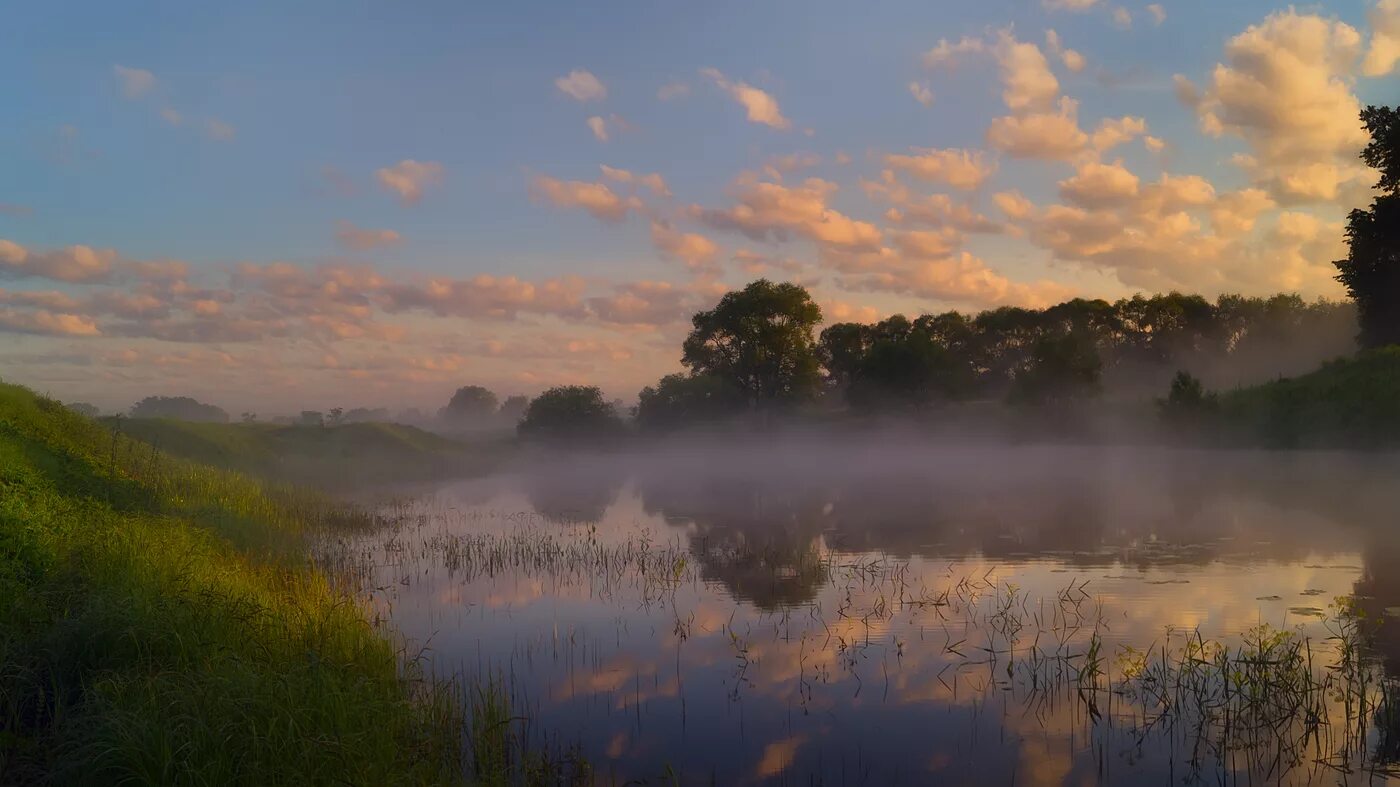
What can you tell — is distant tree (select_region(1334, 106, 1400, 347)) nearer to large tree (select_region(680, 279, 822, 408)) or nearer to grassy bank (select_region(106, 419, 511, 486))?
large tree (select_region(680, 279, 822, 408))

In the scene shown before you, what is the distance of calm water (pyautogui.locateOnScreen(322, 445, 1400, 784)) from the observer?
938cm

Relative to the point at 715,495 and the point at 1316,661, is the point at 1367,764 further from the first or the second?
the point at 715,495

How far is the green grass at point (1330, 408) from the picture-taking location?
48.9m

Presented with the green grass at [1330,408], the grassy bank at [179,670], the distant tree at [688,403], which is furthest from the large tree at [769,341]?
the grassy bank at [179,670]

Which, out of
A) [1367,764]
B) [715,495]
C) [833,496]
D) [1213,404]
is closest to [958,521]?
[833,496]

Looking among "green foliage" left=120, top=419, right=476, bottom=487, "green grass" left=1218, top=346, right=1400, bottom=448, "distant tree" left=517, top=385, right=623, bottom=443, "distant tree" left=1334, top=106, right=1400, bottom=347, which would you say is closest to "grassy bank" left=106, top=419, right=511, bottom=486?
"green foliage" left=120, top=419, right=476, bottom=487

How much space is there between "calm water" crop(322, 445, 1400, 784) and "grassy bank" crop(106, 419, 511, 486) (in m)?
23.5

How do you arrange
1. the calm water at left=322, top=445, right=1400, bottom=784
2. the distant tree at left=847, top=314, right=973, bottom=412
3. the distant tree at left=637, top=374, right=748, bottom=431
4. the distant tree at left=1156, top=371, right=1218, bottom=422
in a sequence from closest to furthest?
the calm water at left=322, top=445, right=1400, bottom=784 → the distant tree at left=1156, top=371, right=1218, bottom=422 → the distant tree at left=847, top=314, right=973, bottom=412 → the distant tree at left=637, top=374, right=748, bottom=431

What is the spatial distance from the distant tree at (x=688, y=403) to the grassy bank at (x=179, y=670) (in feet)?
279

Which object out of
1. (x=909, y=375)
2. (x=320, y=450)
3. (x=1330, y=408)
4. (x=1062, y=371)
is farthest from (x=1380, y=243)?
(x=320, y=450)

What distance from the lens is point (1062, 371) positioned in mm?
84250

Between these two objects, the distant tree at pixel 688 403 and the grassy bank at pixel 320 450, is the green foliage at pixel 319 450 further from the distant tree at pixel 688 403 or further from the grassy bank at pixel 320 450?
the distant tree at pixel 688 403

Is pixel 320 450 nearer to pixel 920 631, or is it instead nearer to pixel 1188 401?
pixel 920 631

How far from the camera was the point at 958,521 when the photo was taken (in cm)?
2989
